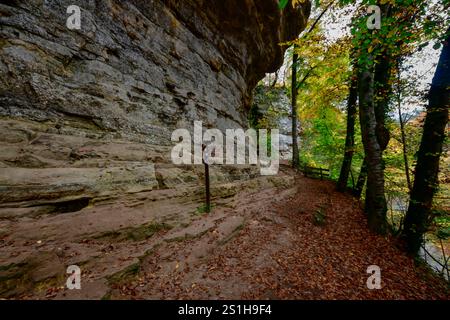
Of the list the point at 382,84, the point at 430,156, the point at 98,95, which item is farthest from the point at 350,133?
the point at 98,95

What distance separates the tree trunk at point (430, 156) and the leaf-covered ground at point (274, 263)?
0.77m

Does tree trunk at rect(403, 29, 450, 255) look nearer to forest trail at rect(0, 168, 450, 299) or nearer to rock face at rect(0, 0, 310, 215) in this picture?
forest trail at rect(0, 168, 450, 299)

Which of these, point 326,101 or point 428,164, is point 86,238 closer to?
point 428,164

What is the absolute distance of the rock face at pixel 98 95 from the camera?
452cm

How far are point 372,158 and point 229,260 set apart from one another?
5.98 meters

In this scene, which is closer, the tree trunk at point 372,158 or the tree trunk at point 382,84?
the tree trunk at point 372,158

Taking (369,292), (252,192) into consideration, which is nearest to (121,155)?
(252,192)

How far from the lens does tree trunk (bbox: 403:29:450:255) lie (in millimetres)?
5656

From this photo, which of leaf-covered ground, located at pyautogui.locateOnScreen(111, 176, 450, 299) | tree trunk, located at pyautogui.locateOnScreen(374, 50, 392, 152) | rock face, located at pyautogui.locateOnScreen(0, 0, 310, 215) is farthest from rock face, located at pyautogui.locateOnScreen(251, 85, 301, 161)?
leaf-covered ground, located at pyautogui.locateOnScreen(111, 176, 450, 299)

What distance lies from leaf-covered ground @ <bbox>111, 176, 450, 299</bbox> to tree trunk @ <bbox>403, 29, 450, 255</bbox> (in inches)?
30.3

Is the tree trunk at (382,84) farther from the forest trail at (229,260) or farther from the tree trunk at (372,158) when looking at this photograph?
the forest trail at (229,260)

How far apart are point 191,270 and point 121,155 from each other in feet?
12.1

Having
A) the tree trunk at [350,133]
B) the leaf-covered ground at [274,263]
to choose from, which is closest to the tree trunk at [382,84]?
the tree trunk at [350,133]

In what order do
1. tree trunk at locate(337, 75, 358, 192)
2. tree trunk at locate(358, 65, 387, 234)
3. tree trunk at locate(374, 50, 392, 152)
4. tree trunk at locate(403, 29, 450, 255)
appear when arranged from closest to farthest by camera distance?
tree trunk at locate(403, 29, 450, 255) < tree trunk at locate(358, 65, 387, 234) < tree trunk at locate(374, 50, 392, 152) < tree trunk at locate(337, 75, 358, 192)
